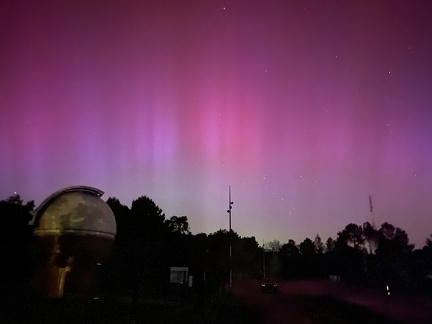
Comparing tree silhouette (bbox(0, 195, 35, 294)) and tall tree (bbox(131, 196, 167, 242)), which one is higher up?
tall tree (bbox(131, 196, 167, 242))

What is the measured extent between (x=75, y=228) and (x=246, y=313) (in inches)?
596

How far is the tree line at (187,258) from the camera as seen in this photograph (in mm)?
26875

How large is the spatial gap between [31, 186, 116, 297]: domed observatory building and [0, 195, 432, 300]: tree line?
124 centimetres

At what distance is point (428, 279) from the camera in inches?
2223

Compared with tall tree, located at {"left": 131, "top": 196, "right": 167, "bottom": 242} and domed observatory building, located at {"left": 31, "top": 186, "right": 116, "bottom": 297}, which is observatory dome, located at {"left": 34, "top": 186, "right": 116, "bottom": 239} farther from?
tall tree, located at {"left": 131, "top": 196, "right": 167, "bottom": 242}

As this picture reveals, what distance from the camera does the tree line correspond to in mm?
26875

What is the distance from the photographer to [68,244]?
29312 mm

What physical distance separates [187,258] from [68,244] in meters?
20.1

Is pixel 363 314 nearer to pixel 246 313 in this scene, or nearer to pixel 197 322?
pixel 246 313

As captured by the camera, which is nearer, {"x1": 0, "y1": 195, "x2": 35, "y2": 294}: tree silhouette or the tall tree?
{"x1": 0, "y1": 195, "x2": 35, "y2": 294}: tree silhouette

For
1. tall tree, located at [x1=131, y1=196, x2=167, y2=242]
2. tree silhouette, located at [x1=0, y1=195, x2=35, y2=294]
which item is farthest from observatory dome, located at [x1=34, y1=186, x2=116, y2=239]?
tall tree, located at [x1=131, y1=196, x2=167, y2=242]

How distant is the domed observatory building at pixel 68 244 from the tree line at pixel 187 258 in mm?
1239

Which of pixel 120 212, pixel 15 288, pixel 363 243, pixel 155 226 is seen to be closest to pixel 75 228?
pixel 15 288

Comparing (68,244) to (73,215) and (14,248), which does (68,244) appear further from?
(14,248)
